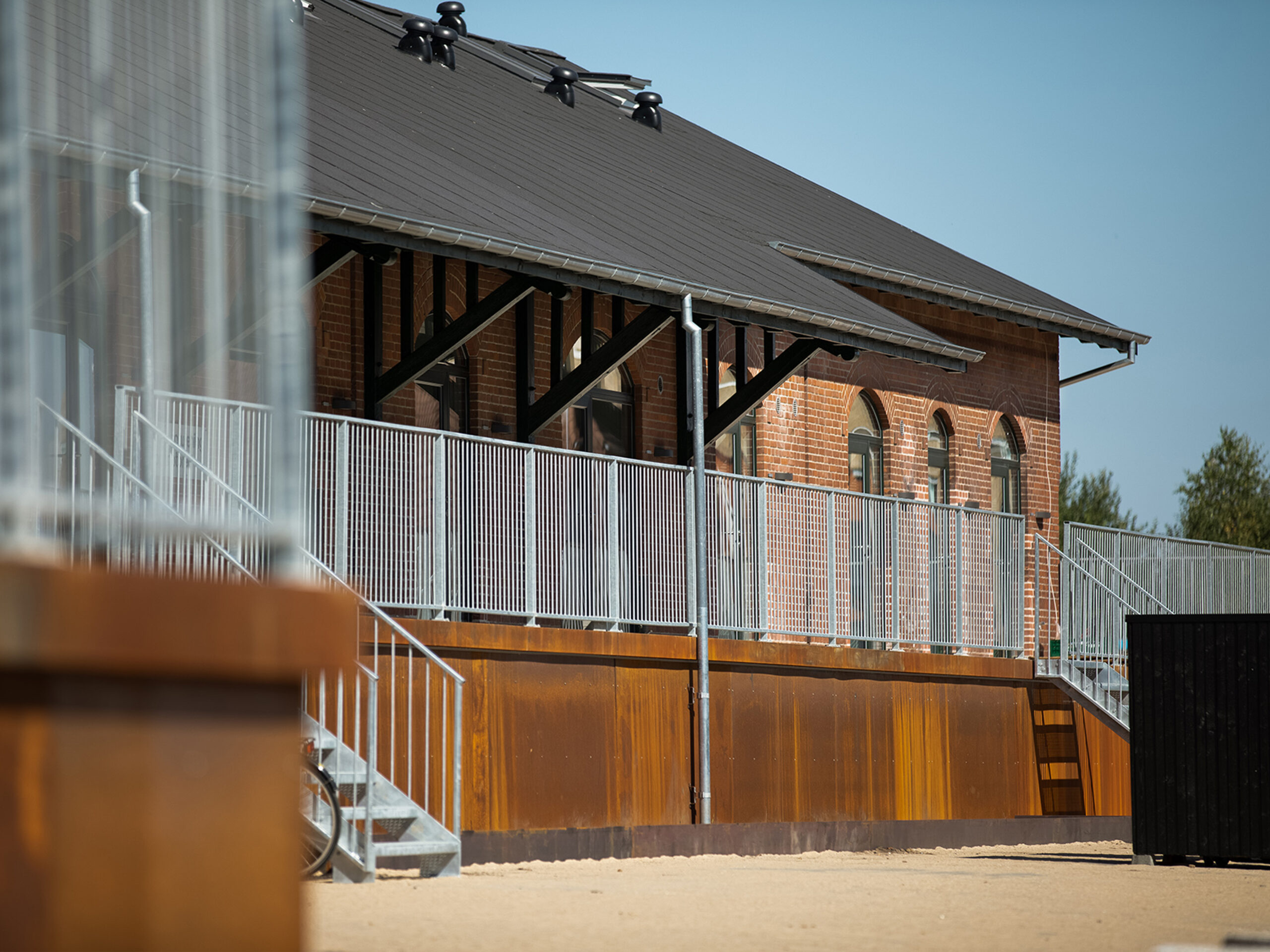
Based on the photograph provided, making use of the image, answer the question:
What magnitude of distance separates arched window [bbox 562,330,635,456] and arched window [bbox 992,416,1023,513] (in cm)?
685

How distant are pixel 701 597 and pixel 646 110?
12.2 metres

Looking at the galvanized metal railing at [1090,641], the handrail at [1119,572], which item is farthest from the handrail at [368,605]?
the handrail at [1119,572]

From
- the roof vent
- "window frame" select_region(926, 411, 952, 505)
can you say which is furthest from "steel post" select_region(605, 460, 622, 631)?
the roof vent

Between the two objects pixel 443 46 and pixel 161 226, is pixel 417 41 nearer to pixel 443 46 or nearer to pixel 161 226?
Answer: pixel 443 46

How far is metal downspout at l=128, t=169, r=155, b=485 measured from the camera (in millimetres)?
3857

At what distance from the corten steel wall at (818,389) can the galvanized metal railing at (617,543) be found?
2329mm

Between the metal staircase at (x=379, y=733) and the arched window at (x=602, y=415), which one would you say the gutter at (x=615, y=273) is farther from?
the arched window at (x=602, y=415)

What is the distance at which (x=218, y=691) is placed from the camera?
312 cm

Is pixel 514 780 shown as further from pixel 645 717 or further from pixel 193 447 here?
pixel 193 447

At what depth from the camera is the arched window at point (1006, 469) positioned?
23.8 m

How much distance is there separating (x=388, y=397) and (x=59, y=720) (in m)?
13.2

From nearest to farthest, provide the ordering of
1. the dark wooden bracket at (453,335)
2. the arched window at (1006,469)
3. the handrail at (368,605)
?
the handrail at (368,605) < the dark wooden bracket at (453,335) < the arched window at (1006,469)

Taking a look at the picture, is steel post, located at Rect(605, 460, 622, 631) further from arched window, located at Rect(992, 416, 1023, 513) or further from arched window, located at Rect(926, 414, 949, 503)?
arched window, located at Rect(992, 416, 1023, 513)

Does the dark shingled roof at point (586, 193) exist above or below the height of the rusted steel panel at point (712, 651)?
above
